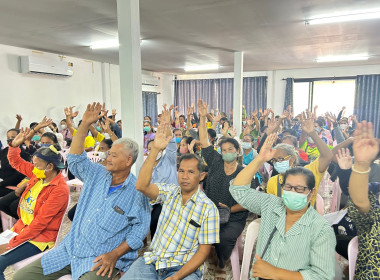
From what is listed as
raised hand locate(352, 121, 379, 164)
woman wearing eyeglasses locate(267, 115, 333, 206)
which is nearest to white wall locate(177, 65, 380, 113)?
woman wearing eyeglasses locate(267, 115, 333, 206)

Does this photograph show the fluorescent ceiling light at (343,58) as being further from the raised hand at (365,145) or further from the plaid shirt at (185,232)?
the plaid shirt at (185,232)

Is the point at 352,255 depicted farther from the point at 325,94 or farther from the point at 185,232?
the point at 325,94

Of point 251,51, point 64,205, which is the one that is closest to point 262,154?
point 64,205

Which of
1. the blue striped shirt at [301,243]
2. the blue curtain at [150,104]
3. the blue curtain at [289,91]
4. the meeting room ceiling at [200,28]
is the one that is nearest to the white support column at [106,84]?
the meeting room ceiling at [200,28]

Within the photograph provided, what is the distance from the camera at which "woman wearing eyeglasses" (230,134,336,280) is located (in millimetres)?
1400

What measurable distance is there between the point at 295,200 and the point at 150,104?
990 cm

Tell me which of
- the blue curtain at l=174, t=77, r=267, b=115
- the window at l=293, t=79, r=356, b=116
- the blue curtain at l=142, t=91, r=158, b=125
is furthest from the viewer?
the blue curtain at l=174, t=77, r=267, b=115

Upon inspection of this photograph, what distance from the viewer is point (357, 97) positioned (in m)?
9.77

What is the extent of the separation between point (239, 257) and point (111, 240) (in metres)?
1.23

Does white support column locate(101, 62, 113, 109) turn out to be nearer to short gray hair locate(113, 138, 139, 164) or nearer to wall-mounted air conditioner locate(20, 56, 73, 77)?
wall-mounted air conditioner locate(20, 56, 73, 77)

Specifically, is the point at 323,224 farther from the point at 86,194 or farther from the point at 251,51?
the point at 251,51

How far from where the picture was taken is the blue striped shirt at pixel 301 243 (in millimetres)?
1386

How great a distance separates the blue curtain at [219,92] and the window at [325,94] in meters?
1.35

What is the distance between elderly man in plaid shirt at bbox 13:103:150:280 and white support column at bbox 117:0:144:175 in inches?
39.6
